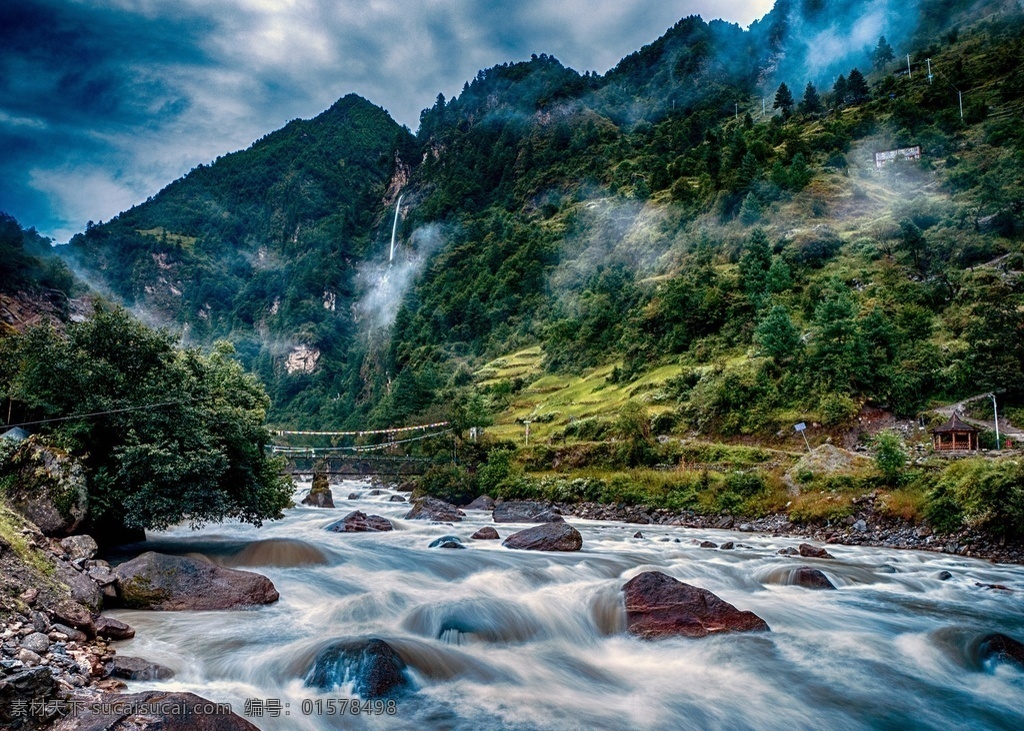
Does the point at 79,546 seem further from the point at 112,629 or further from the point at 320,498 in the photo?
the point at 320,498

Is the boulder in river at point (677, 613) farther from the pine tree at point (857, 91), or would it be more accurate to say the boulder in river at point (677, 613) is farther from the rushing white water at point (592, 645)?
the pine tree at point (857, 91)

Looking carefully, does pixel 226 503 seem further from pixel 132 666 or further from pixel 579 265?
pixel 579 265

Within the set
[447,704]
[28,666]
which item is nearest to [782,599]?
[447,704]

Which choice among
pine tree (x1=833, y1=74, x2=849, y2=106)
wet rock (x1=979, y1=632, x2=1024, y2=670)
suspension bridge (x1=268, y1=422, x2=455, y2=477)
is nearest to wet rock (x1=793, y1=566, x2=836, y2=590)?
wet rock (x1=979, y1=632, x2=1024, y2=670)

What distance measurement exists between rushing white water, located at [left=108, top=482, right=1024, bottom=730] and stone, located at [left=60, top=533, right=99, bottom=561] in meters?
2.72

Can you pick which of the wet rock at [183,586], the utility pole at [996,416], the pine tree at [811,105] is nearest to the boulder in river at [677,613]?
the wet rock at [183,586]

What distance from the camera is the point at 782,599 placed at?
1609 cm

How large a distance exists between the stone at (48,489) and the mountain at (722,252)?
35351 mm

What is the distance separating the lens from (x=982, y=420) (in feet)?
113

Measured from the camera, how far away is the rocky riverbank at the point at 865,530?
70.0 ft

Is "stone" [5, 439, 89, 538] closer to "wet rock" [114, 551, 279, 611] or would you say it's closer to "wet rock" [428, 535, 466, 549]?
"wet rock" [114, 551, 279, 611]

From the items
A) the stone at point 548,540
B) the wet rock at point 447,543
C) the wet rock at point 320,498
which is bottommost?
the wet rock at point 320,498

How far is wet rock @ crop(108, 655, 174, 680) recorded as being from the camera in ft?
29.7

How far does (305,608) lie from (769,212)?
7307 centimetres
